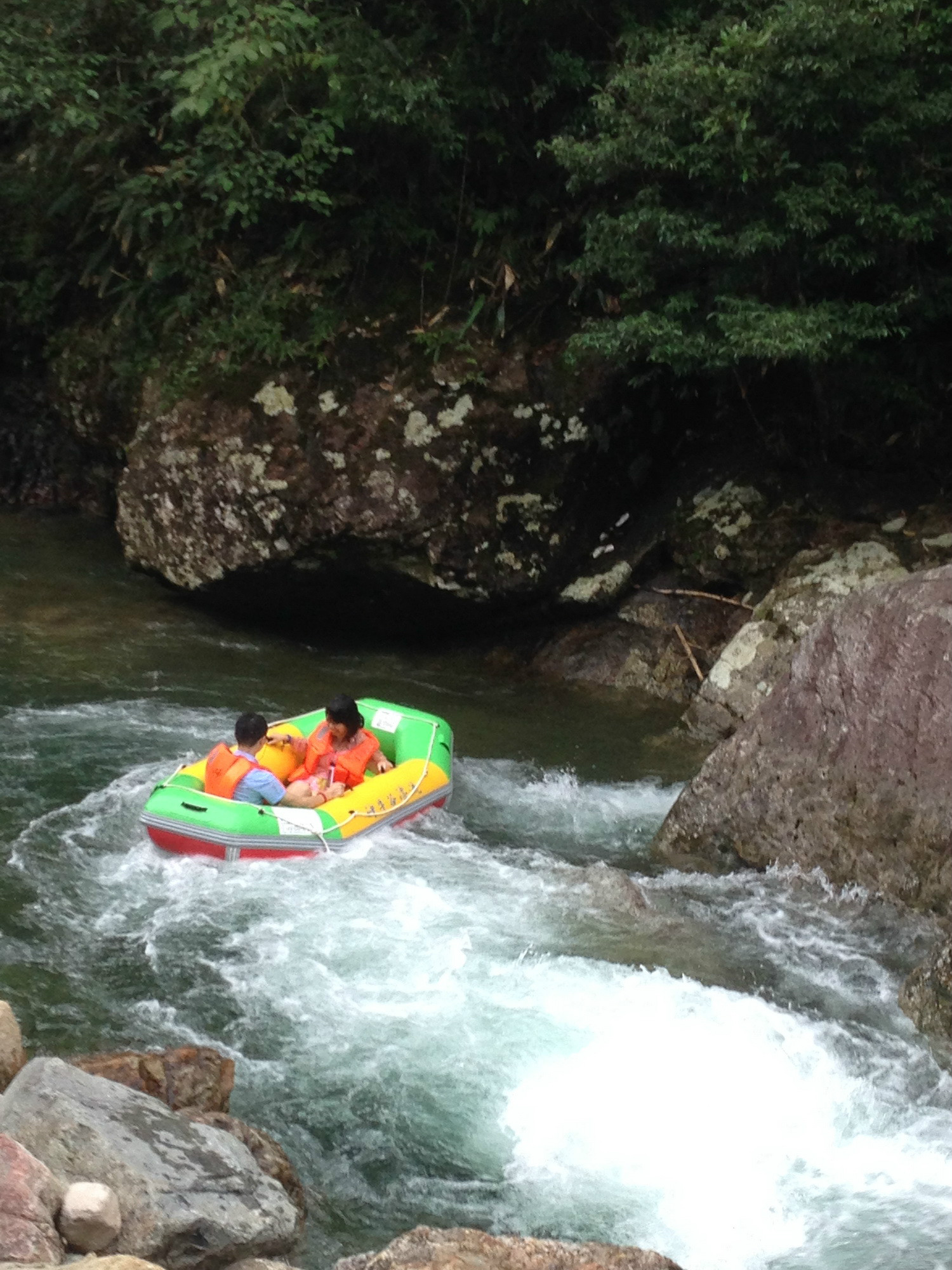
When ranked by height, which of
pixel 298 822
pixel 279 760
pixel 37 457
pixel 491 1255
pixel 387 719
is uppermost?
pixel 37 457

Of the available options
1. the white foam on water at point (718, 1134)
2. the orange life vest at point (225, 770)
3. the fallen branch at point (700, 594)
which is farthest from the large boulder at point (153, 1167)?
the fallen branch at point (700, 594)

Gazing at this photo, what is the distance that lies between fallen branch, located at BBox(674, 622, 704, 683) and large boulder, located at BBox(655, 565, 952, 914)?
8.60 feet

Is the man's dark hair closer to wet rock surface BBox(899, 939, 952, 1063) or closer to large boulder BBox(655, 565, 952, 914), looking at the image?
large boulder BBox(655, 565, 952, 914)

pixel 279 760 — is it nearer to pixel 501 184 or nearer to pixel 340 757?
pixel 340 757

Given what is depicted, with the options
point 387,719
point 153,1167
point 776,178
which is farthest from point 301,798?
point 776,178

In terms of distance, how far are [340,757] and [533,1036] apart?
9.92 ft

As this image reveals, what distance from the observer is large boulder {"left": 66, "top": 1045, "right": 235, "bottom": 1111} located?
525 cm

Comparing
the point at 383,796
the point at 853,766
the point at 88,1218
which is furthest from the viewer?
the point at 383,796

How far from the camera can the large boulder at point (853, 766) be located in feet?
23.1

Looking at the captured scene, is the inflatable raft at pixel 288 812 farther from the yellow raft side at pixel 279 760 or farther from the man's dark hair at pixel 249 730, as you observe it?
the man's dark hair at pixel 249 730

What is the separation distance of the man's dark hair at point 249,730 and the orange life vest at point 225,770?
0.10 meters

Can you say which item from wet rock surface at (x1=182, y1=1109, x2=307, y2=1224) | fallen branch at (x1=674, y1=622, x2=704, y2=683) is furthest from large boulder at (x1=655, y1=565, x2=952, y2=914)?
wet rock surface at (x1=182, y1=1109, x2=307, y2=1224)

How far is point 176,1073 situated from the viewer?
533cm

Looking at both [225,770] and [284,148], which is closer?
[225,770]
